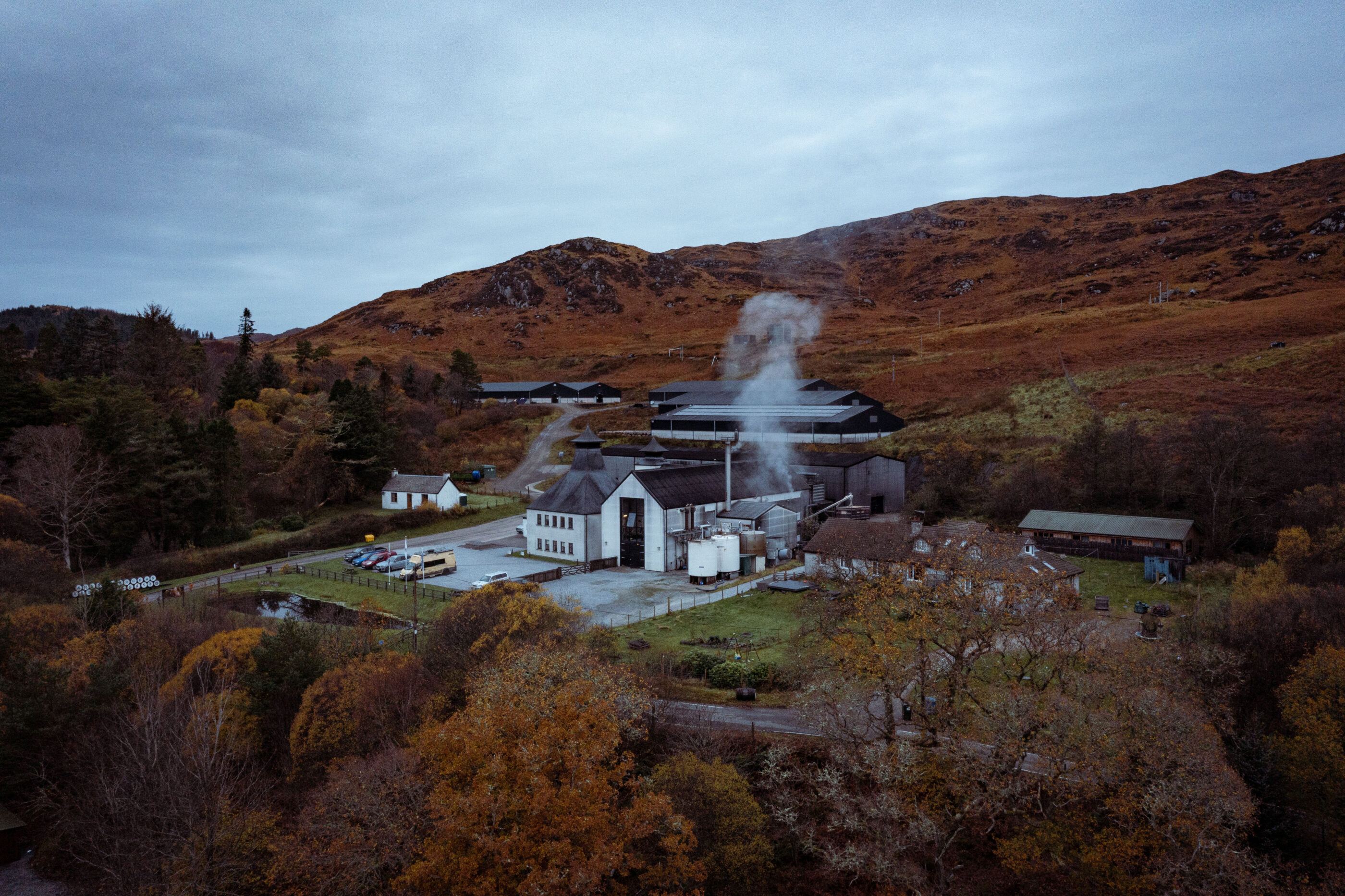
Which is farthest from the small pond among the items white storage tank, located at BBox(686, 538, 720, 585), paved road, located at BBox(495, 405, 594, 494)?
paved road, located at BBox(495, 405, 594, 494)

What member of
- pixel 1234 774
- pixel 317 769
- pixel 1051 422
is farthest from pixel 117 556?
pixel 1051 422

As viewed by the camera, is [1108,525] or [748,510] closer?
[1108,525]

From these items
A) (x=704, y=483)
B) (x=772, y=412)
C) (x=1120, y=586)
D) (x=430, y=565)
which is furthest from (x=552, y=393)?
(x=1120, y=586)

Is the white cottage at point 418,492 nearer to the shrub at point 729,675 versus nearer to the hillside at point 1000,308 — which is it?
the shrub at point 729,675

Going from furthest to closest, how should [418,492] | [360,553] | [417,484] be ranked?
[417,484] < [418,492] < [360,553]

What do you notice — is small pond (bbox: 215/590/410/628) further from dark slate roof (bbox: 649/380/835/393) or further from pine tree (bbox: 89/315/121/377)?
dark slate roof (bbox: 649/380/835/393)

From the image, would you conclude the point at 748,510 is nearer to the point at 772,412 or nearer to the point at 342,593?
the point at 342,593

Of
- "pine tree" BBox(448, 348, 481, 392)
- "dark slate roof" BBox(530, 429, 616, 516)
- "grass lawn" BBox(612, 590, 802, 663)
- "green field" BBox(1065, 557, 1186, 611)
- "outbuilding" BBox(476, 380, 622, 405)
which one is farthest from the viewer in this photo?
"outbuilding" BBox(476, 380, 622, 405)
